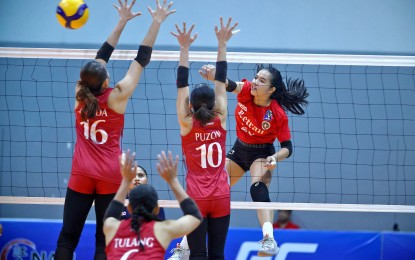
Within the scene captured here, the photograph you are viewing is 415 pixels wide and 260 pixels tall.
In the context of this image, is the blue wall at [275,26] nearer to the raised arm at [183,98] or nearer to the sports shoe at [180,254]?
the sports shoe at [180,254]

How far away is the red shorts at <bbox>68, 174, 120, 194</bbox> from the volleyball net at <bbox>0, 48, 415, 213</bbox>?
3.90 m

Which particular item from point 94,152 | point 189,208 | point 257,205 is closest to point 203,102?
point 94,152

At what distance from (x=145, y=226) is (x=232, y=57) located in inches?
111

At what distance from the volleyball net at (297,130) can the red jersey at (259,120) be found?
248 cm

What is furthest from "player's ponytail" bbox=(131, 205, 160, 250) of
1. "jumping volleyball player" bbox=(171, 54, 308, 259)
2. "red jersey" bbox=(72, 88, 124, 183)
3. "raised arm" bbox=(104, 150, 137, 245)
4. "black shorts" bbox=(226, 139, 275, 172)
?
"black shorts" bbox=(226, 139, 275, 172)

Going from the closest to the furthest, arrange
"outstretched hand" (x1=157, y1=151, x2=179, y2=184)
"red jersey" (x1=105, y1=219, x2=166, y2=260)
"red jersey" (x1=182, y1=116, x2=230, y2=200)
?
"red jersey" (x1=105, y1=219, x2=166, y2=260), "outstretched hand" (x1=157, y1=151, x2=179, y2=184), "red jersey" (x1=182, y1=116, x2=230, y2=200)

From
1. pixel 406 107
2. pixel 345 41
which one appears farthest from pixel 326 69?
pixel 406 107

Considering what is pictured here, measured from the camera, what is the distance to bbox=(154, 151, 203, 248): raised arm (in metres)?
4.97

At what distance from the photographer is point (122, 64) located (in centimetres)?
1012

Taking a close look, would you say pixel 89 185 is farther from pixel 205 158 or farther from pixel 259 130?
pixel 259 130

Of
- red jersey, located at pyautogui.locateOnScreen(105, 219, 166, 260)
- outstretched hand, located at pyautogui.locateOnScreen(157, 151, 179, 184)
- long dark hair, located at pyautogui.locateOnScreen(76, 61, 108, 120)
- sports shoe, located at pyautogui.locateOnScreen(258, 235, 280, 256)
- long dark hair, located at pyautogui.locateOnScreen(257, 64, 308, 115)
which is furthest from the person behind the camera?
long dark hair, located at pyautogui.locateOnScreen(257, 64, 308, 115)

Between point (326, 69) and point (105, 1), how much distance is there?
3332mm

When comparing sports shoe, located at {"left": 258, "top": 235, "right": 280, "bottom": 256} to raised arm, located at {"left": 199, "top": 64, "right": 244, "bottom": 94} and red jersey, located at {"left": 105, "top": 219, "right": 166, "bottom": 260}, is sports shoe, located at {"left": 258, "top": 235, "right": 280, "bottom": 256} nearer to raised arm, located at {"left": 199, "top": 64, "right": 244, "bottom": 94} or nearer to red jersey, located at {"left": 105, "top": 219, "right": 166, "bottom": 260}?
raised arm, located at {"left": 199, "top": 64, "right": 244, "bottom": 94}

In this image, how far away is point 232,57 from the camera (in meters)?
7.31
